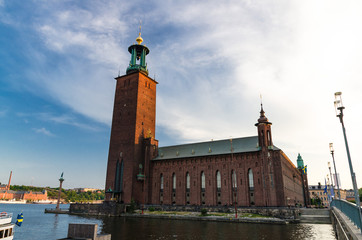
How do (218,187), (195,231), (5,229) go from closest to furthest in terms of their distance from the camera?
(5,229) < (195,231) < (218,187)

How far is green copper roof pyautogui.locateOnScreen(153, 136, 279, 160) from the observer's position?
220 feet

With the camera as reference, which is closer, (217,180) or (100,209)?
(217,180)

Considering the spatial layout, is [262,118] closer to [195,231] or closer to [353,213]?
[195,231]

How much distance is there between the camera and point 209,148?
73000 millimetres

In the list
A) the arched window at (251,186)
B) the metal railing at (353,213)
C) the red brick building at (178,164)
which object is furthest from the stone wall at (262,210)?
the metal railing at (353,213)

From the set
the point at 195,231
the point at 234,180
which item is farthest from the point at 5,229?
the point at 234,180

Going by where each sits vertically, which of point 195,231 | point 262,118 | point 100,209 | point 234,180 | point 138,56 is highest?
point 138,56

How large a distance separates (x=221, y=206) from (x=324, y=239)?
3355cm

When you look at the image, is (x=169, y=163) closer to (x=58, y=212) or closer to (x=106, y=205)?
(x=106, y=205)

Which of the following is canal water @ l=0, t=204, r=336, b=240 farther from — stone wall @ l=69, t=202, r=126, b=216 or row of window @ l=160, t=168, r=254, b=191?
stone wall @ l=69, t=202, r=126, b=216

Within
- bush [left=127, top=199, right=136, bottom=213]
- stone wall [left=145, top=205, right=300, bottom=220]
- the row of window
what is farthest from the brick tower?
stone wall [left=145, top=205, right=300, bottom=220]

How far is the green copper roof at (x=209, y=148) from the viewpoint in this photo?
67188mm

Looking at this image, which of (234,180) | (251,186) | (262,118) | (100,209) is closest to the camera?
(251,186)

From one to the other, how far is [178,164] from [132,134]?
17.1 m
